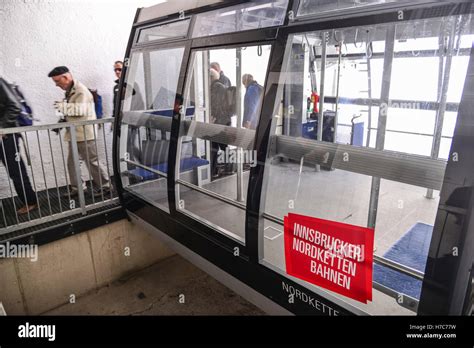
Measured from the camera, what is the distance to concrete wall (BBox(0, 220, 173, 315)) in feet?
9.45

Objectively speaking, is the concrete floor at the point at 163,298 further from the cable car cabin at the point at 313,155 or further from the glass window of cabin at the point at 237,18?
the glass window of cabin at the point at 237,18

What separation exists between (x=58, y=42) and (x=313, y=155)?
365 centimetres

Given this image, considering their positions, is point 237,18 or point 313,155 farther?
point 237,18

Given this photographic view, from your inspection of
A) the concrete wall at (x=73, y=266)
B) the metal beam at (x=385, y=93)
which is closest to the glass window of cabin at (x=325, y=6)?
the metal beam at (x=385, y=93)

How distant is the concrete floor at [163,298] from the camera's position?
3117 mm

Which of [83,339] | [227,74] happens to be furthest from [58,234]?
[227,74]

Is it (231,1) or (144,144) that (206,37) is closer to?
(231,1)

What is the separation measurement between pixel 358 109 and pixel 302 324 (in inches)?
87.7

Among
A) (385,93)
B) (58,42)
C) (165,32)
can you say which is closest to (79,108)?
(58,42)

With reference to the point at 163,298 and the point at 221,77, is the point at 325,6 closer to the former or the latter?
the point at 221,77

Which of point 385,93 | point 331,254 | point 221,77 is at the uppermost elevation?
point 221,77

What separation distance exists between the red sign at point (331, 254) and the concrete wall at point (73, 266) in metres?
2.30

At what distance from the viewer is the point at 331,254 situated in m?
1.66

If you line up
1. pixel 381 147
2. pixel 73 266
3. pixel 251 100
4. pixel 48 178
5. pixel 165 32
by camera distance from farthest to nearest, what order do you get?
pixel 48 178
pixel 251 100
pixel 73 266
pixel 165 32
pixel 381 147
